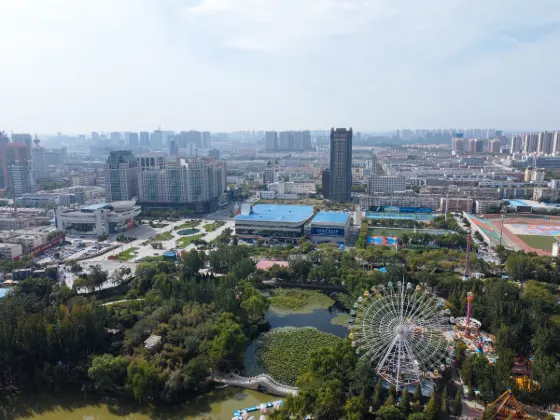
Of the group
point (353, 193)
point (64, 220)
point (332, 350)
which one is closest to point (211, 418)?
point (332, 350)

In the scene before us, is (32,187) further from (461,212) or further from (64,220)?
(461,212)

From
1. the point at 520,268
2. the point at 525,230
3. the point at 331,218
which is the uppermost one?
the point at 331,218

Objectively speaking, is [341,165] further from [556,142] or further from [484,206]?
[556,142]

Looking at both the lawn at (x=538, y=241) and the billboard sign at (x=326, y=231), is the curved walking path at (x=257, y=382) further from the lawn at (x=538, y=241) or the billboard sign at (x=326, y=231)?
the lawn at (x=538, y=241)

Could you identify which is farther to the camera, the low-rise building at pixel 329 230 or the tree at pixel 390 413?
the low-rise building at pixel 329 230

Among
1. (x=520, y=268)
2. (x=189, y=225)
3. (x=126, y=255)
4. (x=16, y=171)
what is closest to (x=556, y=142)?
(x=520, y=268)

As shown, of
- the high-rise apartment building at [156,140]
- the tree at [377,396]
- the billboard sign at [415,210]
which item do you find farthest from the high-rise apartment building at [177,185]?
the high-rise apartment building at [156,140]

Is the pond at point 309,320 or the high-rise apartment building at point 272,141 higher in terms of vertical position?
the high-rise apartment building at point 272,141
